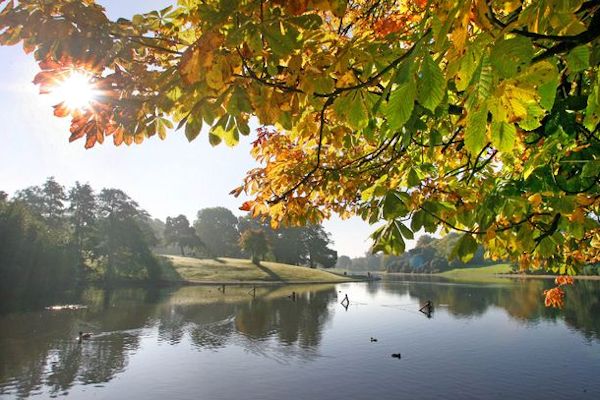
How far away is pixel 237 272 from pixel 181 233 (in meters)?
30.2

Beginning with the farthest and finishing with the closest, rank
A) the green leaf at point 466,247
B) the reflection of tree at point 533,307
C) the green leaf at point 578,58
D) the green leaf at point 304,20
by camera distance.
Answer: the reflection of tree at point 533,307, the green leaf at point 466,247, the green leaf at point 304,20, the green leaf at point 578,58

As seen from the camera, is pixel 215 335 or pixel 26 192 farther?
pixel 26 192

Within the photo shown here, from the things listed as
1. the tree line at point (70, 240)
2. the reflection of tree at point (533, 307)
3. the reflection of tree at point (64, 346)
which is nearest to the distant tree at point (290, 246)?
the tree line at point (70, 240)

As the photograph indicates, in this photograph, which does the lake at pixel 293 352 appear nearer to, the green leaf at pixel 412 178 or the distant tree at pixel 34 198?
the green leaf at pixel 412 178

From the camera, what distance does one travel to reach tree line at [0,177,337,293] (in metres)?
47.9

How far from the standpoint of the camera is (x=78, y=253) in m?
64.0

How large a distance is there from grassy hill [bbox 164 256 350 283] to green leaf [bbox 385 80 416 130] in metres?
73.3

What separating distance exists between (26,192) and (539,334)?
9077 centimetres

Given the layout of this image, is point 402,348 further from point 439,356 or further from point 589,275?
point 589,275

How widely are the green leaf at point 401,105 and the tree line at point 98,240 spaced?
54.7m

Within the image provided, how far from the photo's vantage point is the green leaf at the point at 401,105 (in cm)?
166

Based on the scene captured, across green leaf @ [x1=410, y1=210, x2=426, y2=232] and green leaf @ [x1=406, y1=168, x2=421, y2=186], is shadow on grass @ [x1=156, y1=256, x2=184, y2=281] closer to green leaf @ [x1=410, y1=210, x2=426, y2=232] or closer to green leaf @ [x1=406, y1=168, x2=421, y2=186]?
green leaf @ [x1=406, y1=168, x2=421, y2=186]

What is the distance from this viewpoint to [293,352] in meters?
27.4

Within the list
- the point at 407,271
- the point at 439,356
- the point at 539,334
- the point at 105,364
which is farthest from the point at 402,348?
the point at 407,271
